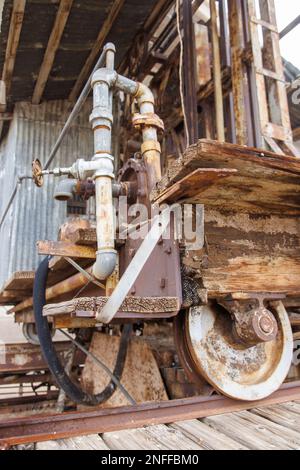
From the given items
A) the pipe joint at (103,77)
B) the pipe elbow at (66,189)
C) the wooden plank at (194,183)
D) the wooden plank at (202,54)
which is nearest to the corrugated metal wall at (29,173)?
the wooden plank at (202,54)

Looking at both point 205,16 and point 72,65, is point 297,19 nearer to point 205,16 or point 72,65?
point 72,65

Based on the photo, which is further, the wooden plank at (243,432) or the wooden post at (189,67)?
the wooden post at (189,67)

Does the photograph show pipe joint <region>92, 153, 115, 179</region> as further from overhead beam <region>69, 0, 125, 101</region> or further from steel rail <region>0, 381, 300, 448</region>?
overhead beam <region>69, 0, 125, 101</region>

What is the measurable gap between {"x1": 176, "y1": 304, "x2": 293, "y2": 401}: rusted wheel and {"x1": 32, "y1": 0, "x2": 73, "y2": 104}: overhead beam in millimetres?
5680

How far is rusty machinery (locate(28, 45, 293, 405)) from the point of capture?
6.96 feet

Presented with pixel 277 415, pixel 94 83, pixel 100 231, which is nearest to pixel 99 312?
pixel 100 231

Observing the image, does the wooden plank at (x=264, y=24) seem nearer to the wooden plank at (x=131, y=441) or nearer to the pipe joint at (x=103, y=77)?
the pipe joint at (x=103, y=77)

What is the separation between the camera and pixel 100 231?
223cm

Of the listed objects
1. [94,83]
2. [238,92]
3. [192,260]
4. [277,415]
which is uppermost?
[238,92]

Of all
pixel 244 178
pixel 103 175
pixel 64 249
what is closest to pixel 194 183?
pixel 244 178

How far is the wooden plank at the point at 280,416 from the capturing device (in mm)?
2086

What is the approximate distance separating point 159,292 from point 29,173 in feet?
20.9

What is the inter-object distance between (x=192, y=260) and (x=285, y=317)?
107 centimetres

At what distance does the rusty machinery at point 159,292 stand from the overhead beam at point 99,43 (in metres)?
4.46
